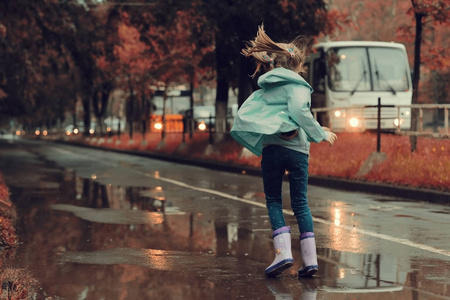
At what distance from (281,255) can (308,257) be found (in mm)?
226

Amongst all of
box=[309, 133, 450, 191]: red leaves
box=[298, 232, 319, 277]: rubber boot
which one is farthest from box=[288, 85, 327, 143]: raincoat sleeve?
box=[309, 133, 450, 191]: red leaves

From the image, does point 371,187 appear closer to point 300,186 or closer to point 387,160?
point 387,160

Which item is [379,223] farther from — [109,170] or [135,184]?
[109,170]

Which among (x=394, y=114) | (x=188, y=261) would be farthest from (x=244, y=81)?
(x=188, y=261)

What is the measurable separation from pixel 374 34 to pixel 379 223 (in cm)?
4903

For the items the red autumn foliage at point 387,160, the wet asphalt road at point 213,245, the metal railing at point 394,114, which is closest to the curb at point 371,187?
the red autumn foliage at point 387,160

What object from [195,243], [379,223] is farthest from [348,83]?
[195,243]

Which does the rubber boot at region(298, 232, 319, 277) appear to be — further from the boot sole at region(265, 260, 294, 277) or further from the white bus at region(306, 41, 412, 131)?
the white bus at region(306, 41, 412, 131)

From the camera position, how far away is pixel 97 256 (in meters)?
8.48

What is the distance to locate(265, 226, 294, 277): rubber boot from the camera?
7258 millimetres

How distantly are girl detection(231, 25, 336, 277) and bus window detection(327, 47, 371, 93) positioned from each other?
2098 centimetres

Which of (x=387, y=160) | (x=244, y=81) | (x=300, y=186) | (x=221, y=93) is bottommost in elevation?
(x=387, y=160)

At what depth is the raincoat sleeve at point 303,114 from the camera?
7230 millimetres

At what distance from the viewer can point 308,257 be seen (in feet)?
24.0
